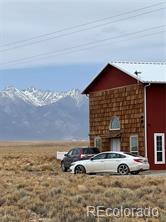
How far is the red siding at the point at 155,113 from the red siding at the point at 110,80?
1610 mm

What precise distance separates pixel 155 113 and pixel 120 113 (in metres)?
3.33

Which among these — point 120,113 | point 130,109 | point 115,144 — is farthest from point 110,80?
point 115,144

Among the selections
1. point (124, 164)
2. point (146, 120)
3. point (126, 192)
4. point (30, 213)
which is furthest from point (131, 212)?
point (146, 120)

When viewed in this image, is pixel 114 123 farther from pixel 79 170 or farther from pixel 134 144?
pixel 79 170

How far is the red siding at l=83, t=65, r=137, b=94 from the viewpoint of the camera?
136ft

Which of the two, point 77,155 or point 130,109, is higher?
point 130,109

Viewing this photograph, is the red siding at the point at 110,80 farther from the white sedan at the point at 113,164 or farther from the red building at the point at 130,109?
the white sedan at the point at 113,164

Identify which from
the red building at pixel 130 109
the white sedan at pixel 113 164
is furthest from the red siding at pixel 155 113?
the white sedan at pixel 113 164

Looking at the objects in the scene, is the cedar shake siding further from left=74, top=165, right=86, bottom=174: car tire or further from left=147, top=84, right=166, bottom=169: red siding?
left=74, top=165, right=86, bottom=174: car tire

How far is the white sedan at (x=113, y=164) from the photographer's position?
110 feet

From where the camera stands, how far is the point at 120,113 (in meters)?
41.8

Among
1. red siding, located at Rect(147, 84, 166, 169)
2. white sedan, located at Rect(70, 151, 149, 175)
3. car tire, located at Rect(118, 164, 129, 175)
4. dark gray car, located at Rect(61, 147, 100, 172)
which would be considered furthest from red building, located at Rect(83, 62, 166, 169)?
car tire, located at Rect(118, 164, 129, 175)

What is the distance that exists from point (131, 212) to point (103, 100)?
28438mm

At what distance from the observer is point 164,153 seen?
3934 cm
